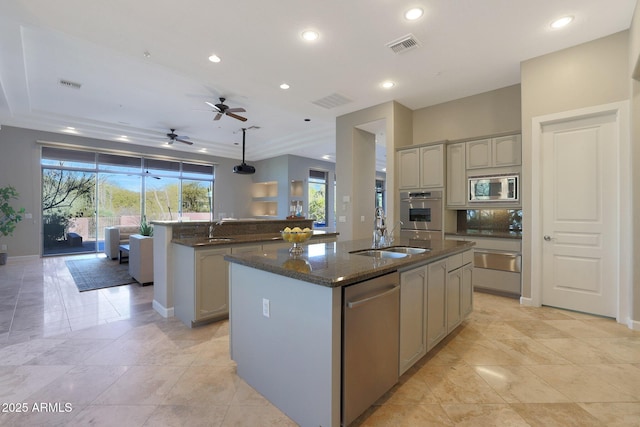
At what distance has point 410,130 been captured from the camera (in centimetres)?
541

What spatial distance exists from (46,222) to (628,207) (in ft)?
36.5

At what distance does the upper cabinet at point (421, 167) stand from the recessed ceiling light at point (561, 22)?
1.85 metres

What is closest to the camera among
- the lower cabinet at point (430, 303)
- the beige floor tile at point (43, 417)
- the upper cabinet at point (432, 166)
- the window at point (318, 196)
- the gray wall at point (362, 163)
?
the beige floor tile at point (43, 417)

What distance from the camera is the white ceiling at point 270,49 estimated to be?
2742 millimetres

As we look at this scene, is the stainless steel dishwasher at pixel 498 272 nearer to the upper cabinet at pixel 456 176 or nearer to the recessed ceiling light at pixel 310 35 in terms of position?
the upper cabinet at pixel 456 176

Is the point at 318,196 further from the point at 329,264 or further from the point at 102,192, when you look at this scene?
the point at 329,264

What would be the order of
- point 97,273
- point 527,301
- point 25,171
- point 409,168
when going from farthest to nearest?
1. point 25,171
2. point 97,273
3. point 409,168
4. point 527,301

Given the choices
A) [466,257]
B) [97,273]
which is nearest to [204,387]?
[466,257]

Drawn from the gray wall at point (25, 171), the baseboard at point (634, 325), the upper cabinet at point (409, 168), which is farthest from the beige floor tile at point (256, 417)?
the gray wall at point (25, 171)

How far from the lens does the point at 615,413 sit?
172 cm

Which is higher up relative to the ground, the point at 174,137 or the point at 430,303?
the point at 174,137

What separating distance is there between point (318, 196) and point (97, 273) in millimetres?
7509

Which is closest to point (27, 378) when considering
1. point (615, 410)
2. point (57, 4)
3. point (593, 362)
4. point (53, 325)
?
point (53, 325)

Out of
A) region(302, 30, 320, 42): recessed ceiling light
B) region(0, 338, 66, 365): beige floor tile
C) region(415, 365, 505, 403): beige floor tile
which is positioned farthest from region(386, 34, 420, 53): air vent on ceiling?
region(0, 338, 66, 365): beige floor tile
